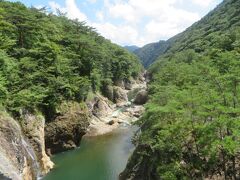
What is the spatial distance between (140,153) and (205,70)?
8.58 metres

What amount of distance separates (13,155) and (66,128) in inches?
606

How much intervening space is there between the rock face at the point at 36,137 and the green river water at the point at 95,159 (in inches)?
35.0

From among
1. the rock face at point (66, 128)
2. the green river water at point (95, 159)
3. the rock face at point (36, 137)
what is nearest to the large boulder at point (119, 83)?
the green river water at point (95, 159)

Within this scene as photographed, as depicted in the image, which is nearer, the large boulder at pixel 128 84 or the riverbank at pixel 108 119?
the riverbank at pixel 108 119

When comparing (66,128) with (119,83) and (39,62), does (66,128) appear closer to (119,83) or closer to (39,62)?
(39,62)

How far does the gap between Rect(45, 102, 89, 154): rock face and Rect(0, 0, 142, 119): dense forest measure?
141cm

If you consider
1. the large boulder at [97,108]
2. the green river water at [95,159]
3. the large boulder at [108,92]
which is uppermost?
the large boulder at [108,92]

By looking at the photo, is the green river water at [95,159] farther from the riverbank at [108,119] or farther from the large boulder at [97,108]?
the large boulder at [97,108]

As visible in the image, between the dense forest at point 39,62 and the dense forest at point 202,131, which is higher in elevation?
the dense forest at point 39,62

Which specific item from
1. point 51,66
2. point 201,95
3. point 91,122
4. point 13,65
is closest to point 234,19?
→ point 91,122

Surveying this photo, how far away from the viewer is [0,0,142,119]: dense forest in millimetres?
33750

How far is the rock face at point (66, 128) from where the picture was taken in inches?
1550

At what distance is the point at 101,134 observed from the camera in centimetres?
4809

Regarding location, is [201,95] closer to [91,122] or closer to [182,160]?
[182,160]
